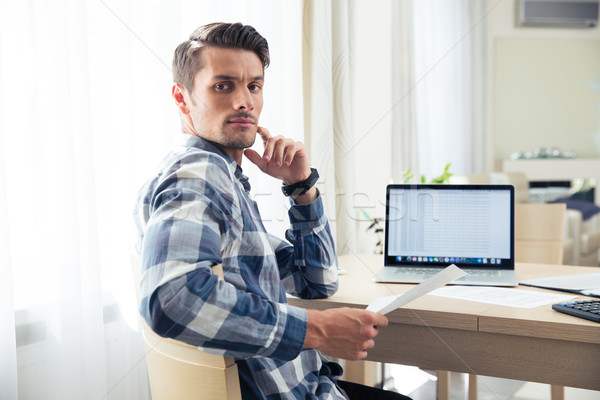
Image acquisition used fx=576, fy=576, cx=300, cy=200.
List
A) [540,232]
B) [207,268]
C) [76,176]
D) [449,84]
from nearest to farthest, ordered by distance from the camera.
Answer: [207,268] → [76,176] → [540,232] → [449,84]

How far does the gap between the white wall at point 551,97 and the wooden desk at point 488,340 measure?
5068 millimetres

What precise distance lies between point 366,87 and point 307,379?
1995mm

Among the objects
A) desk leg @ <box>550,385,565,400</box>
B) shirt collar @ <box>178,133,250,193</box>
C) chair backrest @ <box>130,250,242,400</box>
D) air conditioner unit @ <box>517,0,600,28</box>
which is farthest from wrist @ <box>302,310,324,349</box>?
air conditioner unit @ <box>517,0,600,28</box>

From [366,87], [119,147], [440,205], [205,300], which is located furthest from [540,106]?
[205,300]

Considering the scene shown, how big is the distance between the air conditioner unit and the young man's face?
5.48 metres

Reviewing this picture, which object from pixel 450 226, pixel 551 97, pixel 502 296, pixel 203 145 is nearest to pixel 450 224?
pixel 450 226

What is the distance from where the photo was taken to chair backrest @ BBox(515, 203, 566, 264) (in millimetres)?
2014

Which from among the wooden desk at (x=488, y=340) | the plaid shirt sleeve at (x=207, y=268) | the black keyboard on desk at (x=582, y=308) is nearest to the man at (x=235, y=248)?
the plaid shirt sleeve at (x=207, y=268)

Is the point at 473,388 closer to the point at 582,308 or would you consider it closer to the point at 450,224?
the point at 450,224

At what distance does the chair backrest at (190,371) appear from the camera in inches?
31.8

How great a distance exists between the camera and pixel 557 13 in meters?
5.78

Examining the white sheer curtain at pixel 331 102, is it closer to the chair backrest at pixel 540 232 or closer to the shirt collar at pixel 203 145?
the chair backrest at pixel 540 232

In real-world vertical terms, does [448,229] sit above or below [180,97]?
below

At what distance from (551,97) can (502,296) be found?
534 centimetres
